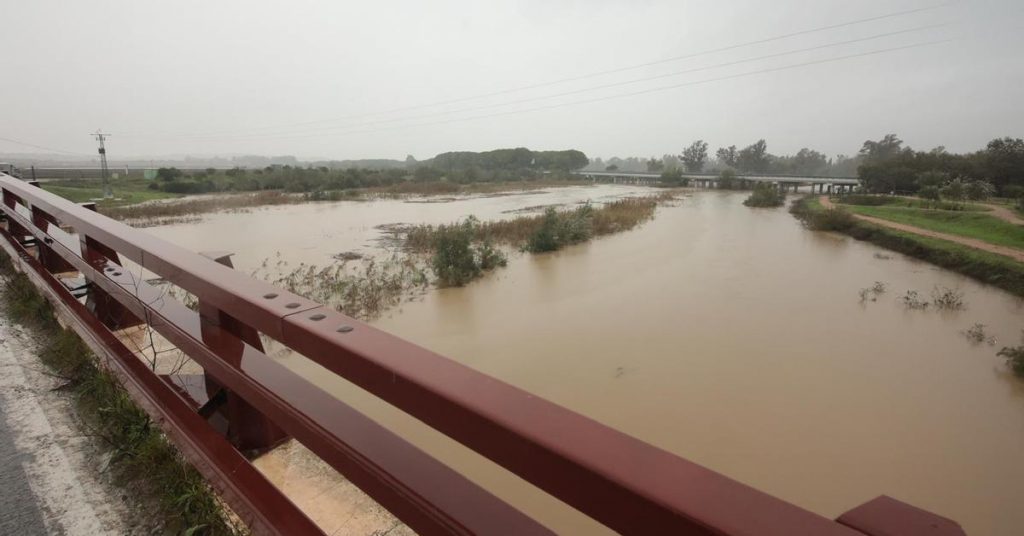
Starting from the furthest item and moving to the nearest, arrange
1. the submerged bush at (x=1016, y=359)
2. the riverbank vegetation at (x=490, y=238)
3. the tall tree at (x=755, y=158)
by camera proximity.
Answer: the tall tree at (x=755, y=158), the riverbank vegetation at (x=490, y=238), the submerged bush at (x=1016, y=359)

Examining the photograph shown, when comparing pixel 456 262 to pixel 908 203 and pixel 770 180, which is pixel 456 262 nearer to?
pixel 908 203

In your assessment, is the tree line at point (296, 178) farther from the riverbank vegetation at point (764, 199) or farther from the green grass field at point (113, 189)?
the riverbank vegetation at point (764, 199)

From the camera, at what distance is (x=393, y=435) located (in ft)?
2.89

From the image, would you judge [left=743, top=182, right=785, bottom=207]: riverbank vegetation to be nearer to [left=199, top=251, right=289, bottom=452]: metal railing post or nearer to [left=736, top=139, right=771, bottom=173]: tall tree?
[left=199, top=251, right=289, bottom=452]: metal railing post

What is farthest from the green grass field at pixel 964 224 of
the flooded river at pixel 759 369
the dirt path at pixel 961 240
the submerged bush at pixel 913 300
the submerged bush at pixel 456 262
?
the submerged bush at pixel 456 262

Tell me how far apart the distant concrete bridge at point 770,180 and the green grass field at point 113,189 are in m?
51.0

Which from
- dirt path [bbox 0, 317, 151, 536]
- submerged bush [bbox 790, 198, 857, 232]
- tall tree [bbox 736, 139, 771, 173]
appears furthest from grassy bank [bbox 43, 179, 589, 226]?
tall tree [bbox 736, 139, 771, 173]

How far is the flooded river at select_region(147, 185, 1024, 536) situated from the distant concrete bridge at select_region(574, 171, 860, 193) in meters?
38.9

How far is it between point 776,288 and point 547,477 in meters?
11.0

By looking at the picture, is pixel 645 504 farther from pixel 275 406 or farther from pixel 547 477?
pixel 275 406

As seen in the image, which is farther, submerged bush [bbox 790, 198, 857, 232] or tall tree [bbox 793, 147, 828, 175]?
tall tree [bbox 793, 147, 828, 175]

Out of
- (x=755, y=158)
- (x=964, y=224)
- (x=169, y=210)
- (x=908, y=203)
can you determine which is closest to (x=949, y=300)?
(x=964, y=224)

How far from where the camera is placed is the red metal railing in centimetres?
49

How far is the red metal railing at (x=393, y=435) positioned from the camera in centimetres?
49
